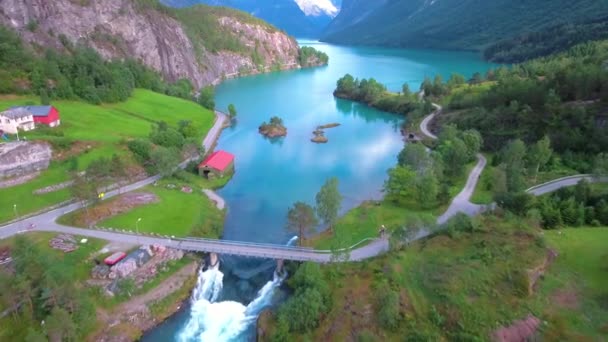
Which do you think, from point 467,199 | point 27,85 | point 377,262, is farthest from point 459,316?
point 27,85

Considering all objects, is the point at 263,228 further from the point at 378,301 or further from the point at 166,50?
the point at 166,50

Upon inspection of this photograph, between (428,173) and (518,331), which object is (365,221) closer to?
(428,173)

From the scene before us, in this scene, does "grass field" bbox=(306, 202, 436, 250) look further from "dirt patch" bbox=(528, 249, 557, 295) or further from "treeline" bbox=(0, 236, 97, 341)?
"treeline" bbox=(0, 236, 97, 341)

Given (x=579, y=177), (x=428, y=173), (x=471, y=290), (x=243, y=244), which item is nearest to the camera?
(x=471, y=290)

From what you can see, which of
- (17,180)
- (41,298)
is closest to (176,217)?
(41,298)

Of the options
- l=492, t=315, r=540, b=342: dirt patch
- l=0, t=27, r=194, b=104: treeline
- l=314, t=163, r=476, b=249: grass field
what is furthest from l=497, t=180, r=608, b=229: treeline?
l=0, t=27, r=194, b=104: treeline

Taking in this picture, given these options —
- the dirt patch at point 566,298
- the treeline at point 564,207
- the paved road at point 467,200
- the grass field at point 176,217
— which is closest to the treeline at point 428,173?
the paved road at point 467,200
